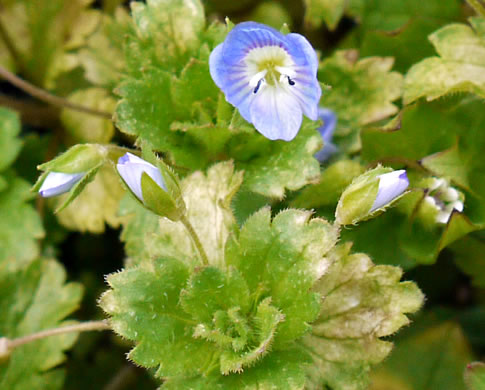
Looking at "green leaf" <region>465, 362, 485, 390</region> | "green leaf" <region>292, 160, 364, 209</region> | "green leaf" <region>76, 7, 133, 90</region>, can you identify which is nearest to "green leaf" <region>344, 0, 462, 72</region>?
"green leaf" <region>292, 160, 364, 209</region>

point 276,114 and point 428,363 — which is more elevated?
point 276,114

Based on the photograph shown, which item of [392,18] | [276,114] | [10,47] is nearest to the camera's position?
[276,114]

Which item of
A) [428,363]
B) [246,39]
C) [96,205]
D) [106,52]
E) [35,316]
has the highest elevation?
[246,39]

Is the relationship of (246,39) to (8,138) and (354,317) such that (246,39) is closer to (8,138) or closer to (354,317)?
(354,317)

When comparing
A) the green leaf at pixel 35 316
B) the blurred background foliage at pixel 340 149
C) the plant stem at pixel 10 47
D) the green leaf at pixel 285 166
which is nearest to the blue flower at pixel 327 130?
the blurred background foliage at pixel 340 149

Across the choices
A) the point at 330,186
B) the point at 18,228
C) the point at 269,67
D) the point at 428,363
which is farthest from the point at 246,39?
the point at 428,363

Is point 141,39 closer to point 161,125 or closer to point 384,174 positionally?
point 161,125

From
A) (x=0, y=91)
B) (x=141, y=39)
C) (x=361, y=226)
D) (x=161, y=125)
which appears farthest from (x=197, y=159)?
(x=0, y=91)
